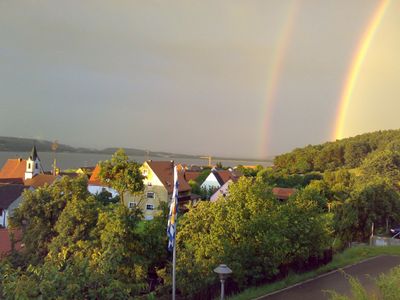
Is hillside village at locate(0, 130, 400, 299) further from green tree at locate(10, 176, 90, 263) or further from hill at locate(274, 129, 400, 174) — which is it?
hill at locate(274, 129, 400, 174)

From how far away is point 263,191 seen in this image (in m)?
13.4

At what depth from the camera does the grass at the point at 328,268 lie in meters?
11.4

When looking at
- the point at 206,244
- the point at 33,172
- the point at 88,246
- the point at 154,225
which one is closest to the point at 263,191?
the point at 206,244

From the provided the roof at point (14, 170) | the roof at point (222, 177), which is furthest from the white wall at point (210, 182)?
the roof at point (14, 170)

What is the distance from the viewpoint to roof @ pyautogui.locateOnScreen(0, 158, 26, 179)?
57844 millimetres

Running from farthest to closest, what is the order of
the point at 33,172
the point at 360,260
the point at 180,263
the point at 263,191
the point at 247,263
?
the point at 33,172, the point at 360,260, the point at 263,191, the point at 247,263, the point at 180,263

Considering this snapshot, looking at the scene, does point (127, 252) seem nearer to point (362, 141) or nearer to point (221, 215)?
point (221, 215)

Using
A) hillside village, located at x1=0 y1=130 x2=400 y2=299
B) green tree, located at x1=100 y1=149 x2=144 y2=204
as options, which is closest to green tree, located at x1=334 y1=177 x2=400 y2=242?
hillside village, located at x1=0 y1=130 x2=400 y2=299

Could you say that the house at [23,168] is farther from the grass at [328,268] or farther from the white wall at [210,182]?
the grass at [328,268]

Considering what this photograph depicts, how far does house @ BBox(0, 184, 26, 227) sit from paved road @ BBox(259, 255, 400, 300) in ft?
88.5

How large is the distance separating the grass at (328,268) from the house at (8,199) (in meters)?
26.1

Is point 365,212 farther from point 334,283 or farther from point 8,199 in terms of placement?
point 8,199

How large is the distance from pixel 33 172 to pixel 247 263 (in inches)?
2025

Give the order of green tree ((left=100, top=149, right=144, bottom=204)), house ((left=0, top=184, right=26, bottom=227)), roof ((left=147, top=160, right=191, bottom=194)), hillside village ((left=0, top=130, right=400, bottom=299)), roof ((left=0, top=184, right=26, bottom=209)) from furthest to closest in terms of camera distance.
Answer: roof ((left=147, top=160, right=191, bottom=194)), roof ((left=0, top=184, right=26, bottom=209)), house ((left=0, top=184, right=26, bottom=227)), green tree ((left=100, top=149, right=144, bottom=204)), hillside village ((left=0, top=130, right=400, bottom=299))
